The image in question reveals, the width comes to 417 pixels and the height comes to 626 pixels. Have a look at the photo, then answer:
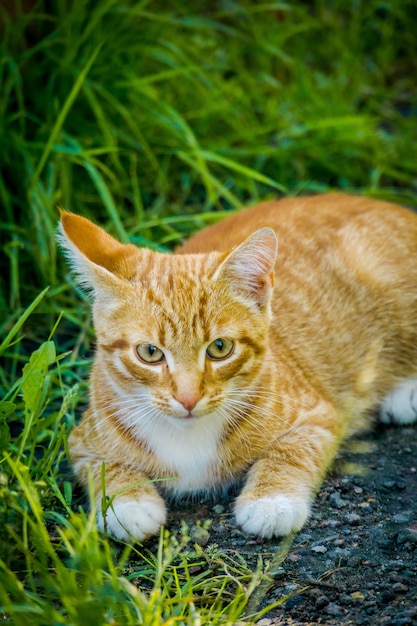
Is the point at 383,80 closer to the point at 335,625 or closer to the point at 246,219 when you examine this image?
the point at 246,219

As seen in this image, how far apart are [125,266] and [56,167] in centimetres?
170

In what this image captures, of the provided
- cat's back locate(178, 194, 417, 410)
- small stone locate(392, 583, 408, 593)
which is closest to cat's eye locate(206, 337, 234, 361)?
cat's back locate(178, 194, 417, 410)

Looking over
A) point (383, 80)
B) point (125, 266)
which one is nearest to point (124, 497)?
point (125, 266)

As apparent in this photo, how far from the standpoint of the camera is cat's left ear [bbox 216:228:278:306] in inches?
115

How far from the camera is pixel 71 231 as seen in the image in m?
2.93

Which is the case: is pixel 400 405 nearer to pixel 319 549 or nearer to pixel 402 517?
pixel 402 517

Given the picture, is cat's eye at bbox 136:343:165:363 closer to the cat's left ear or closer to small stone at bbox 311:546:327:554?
the cat's left ear

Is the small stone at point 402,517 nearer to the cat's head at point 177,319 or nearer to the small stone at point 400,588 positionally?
the small stone at point 400,588

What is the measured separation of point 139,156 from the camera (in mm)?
5035

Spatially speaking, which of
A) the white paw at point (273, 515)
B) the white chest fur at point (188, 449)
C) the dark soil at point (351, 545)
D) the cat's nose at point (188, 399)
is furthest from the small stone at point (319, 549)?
the cat's nose at point (188, 399)

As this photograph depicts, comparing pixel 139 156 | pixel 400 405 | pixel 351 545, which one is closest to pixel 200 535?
pixel 351 545

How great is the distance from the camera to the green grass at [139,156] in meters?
2.78

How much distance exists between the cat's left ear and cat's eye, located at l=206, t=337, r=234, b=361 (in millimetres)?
206

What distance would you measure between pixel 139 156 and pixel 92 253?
217 centimetres
